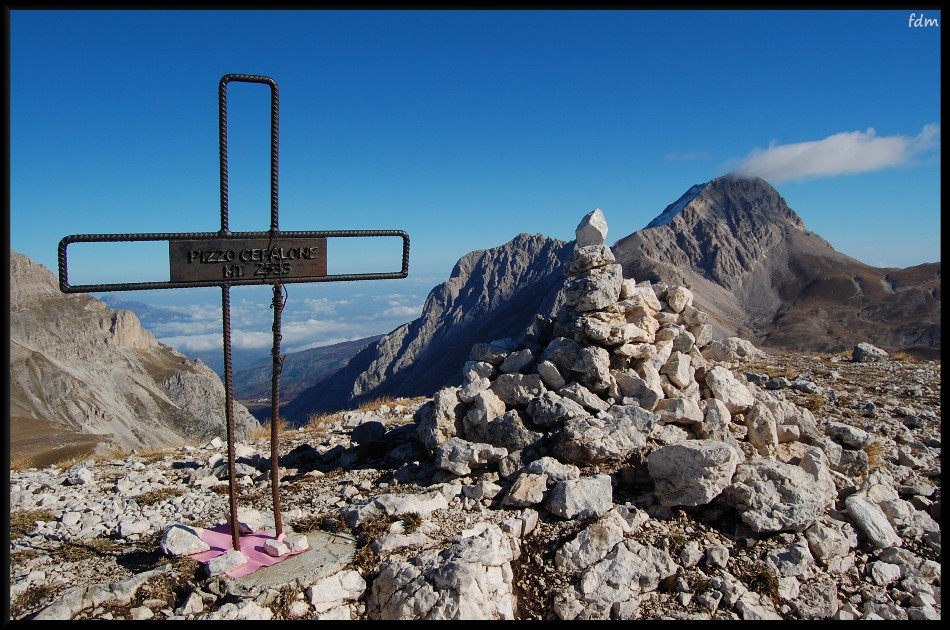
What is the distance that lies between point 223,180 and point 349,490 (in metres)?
5.27

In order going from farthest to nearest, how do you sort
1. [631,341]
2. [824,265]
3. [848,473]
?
1. [824,265]
2. [631,341]
3. [848,473]

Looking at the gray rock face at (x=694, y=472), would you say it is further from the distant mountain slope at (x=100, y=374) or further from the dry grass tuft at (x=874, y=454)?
the distant mountain slope at (x=100, y=374)

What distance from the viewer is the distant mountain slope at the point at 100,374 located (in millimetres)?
86875

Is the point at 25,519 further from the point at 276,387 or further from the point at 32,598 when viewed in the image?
the point at 276,387

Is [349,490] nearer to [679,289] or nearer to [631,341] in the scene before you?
[631,341]

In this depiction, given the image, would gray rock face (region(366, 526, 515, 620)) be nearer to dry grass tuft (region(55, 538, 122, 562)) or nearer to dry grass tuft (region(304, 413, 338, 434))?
dry grass tuft (region(55, 538, 122, 562))

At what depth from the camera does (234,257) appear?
611 cm

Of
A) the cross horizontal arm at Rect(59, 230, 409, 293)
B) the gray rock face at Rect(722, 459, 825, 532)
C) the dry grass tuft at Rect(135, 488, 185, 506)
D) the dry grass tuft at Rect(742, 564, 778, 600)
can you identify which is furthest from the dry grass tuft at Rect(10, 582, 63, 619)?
the gray rock face at Rect(722, 459, 825, 532)

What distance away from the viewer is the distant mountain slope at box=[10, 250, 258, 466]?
86875mm

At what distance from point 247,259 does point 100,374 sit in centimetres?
13120

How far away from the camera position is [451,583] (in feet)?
19.9

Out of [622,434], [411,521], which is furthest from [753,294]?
[411,521]

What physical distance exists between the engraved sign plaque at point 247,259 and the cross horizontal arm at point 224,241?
0.08ft
